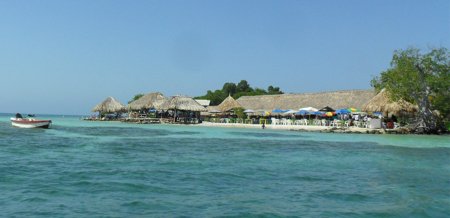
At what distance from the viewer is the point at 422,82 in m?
24.2

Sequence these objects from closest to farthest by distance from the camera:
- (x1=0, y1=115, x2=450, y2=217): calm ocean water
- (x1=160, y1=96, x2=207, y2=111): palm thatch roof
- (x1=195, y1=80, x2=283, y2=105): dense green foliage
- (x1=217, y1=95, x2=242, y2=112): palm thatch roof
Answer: (x1=0, y1=115, x2=450, y2=217): calm ocean water
(x1=160, y1=96, x2=207, y2=111): palm thatch roof
(x1=217, y1=95, x2=242, y2=112): palm thatch roof
(x1=195, y1=80, x2=283, y2=105): dense green foliage

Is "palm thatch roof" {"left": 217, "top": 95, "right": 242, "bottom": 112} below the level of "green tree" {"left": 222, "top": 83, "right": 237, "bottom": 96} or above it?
below

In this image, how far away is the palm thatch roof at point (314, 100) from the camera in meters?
34.2

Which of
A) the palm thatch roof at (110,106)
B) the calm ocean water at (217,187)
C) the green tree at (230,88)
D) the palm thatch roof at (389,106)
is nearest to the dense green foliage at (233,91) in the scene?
the green tree at (230,88)

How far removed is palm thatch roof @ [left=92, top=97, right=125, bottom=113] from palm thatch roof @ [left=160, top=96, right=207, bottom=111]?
30.1 feet

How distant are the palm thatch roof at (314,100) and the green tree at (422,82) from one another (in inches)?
345

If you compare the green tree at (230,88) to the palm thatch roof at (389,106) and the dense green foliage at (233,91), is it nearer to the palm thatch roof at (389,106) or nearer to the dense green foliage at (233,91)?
the dense green foliage at (233,91)

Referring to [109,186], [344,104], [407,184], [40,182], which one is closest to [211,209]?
[109,186]

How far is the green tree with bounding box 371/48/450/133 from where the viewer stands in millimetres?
23984

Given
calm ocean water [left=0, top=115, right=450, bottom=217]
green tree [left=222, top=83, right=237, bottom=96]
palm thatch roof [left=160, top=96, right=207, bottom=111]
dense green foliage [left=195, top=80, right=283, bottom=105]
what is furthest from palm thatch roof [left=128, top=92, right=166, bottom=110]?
calm ocean water [left=0, top=115, right=450, bottom=217]

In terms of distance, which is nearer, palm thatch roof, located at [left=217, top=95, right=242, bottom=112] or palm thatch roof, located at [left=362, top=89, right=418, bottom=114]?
palm thatch roof, located at [left=362, top=89, right=418, bottom=114]

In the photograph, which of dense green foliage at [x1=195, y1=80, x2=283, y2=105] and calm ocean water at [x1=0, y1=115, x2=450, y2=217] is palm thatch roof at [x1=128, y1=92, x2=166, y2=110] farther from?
calm ocean water at [x1=0, y1=115, x2=450, y2=217]

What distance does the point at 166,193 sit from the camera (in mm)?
6031

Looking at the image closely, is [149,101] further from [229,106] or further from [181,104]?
[229,106]
